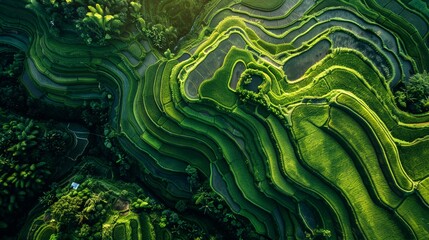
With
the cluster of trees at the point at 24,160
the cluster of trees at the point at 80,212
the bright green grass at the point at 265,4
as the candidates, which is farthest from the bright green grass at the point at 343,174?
the cluster of trees at the point at 24,160

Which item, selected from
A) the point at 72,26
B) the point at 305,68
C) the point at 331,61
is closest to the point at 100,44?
the point at 72,26

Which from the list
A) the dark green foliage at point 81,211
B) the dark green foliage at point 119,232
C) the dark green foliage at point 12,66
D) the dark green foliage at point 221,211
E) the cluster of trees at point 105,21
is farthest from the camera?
the dark green foliage at point 12,66

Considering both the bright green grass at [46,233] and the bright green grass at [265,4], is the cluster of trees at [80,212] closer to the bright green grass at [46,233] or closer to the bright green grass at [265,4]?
the bright green grass at [46,233]

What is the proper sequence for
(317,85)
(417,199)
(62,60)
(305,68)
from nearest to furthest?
(417,199) → (317,85) → (305,68) → (62,60)

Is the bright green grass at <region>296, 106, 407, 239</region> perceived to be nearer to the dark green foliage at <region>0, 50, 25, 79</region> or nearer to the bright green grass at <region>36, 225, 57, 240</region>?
the bright green grass at <region>36, 225, 57, 240</region>

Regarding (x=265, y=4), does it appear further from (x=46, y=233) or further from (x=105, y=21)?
(x=46, y=233)

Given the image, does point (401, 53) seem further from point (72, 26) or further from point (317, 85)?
point (72, 26)

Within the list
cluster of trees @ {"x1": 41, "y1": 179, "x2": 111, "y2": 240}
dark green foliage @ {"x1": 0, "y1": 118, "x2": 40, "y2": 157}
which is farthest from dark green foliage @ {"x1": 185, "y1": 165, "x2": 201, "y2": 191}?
dark green foliage @ {"x1": 0, "y1": 118, "x2": 40, "y2": 157}
